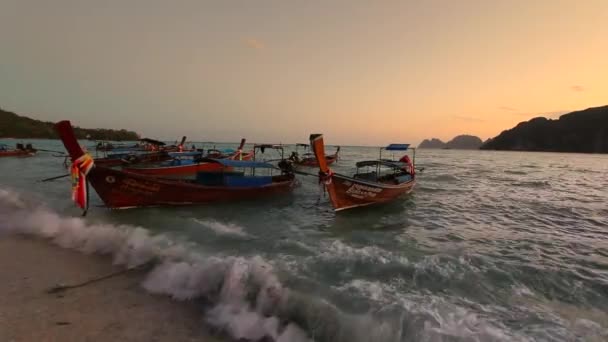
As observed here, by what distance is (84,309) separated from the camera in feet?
15.4

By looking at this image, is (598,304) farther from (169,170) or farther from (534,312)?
(169,170)

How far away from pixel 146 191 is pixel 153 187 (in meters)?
0.36

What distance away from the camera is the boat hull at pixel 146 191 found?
12.1 metres

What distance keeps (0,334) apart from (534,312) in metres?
8.76

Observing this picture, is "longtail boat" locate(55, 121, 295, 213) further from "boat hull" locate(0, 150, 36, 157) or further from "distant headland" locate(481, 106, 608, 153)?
"distant headland" locate(481, 106, 608, 153)

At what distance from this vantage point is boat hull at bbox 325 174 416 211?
12859 mm

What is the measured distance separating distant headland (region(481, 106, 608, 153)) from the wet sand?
573 ft

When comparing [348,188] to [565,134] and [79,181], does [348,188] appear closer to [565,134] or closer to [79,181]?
[79,181]

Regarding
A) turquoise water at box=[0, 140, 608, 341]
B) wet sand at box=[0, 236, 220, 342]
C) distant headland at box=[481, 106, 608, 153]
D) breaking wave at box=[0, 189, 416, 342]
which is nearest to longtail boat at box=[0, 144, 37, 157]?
turquoise water at box=[0, 140, 608, 341]

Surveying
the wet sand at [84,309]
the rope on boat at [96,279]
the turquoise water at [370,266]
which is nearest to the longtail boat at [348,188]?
the turquoise water at [370,266]

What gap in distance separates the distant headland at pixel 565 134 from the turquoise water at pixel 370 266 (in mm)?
158931

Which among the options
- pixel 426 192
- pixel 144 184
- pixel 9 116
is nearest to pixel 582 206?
pixel 426 192

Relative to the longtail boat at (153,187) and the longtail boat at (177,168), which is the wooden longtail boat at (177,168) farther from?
the longtail boat at (153,187)

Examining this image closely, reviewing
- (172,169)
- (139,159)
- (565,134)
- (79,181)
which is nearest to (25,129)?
(139,159)
